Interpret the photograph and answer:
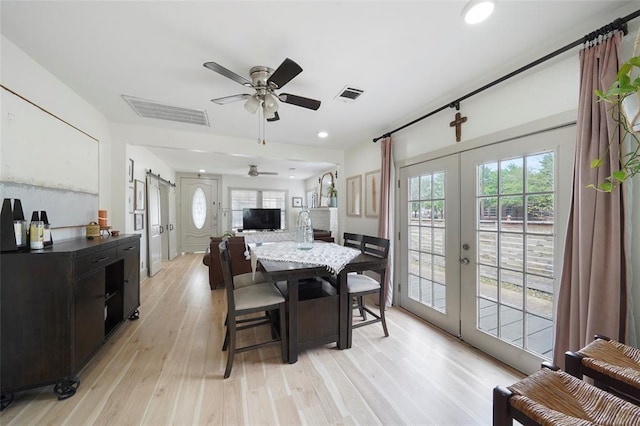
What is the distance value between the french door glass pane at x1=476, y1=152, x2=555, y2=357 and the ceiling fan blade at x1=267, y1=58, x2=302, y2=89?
1.83 meters

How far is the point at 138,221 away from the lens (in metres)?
3.97

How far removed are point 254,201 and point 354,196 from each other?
15.1 feet

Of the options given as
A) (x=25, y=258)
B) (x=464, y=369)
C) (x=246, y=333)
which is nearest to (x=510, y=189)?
(x=464, y=369)

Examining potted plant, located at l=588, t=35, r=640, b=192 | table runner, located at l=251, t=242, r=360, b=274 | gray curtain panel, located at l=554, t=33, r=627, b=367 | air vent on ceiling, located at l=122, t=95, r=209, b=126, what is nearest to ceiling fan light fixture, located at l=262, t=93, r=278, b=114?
air vent on ceiling, located at l=122, t=95, r=209, b=126

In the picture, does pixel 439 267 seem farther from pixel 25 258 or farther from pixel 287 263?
pixel 25 258

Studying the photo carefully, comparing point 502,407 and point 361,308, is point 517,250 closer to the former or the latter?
point 502,407

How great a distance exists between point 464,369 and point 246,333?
2022 millimetres

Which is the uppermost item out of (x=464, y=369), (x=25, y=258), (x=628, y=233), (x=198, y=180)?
(x=198, y=180)

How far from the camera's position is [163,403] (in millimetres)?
1572

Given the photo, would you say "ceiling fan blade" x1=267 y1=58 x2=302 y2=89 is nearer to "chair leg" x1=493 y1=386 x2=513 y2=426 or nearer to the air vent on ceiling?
the air vent on ceiling

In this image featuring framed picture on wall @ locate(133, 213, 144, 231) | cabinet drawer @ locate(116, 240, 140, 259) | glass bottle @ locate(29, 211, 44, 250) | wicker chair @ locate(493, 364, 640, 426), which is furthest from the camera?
framed picture on wall @ locate(133, 213, 144, 231)

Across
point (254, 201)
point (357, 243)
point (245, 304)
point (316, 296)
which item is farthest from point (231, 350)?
point (254, 201)

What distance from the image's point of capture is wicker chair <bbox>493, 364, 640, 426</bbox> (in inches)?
32.8

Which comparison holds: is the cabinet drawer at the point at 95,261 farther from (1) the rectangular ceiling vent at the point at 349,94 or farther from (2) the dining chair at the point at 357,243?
(1) the rectangular ceiling vent at the point at 349,94
